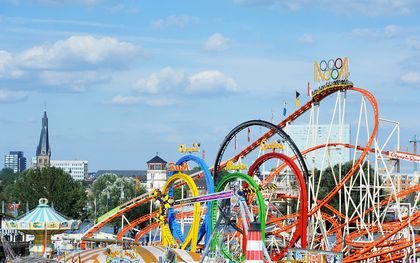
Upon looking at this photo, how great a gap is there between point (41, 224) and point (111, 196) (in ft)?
214

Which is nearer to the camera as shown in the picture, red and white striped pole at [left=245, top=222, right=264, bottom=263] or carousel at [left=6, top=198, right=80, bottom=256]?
red and white striped pole at [left=245, top=222, right=264, bottom=263]

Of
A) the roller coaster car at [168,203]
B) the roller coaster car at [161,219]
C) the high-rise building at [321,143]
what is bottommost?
the roller coaster car at [161,219]

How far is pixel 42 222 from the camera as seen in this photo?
172 feet

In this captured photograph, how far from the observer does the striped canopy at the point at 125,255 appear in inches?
1666

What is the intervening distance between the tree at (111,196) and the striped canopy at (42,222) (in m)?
52.1

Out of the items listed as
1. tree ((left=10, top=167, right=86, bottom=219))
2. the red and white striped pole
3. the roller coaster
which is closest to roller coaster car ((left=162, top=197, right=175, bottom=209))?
the roller coaster

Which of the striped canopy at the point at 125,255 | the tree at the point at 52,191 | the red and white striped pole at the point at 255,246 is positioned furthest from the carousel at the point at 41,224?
the tree at the point at 52,191

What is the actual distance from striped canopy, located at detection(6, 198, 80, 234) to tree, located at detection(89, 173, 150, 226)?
52.1 m

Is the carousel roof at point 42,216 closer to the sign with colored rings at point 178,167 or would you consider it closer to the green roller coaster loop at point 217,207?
the green roller coaster loop at point 217,207

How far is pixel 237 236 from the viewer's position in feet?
224

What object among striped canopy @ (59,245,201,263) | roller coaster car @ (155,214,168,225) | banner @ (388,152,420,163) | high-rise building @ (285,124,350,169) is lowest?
striped canopy @ (59,245,201,263)

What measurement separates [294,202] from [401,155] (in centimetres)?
3972

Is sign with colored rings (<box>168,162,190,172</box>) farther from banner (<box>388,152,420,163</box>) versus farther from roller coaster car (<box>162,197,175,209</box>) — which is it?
banner (<box>388,152,420,163</box>)

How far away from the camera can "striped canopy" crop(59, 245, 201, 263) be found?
4231 centimetres
